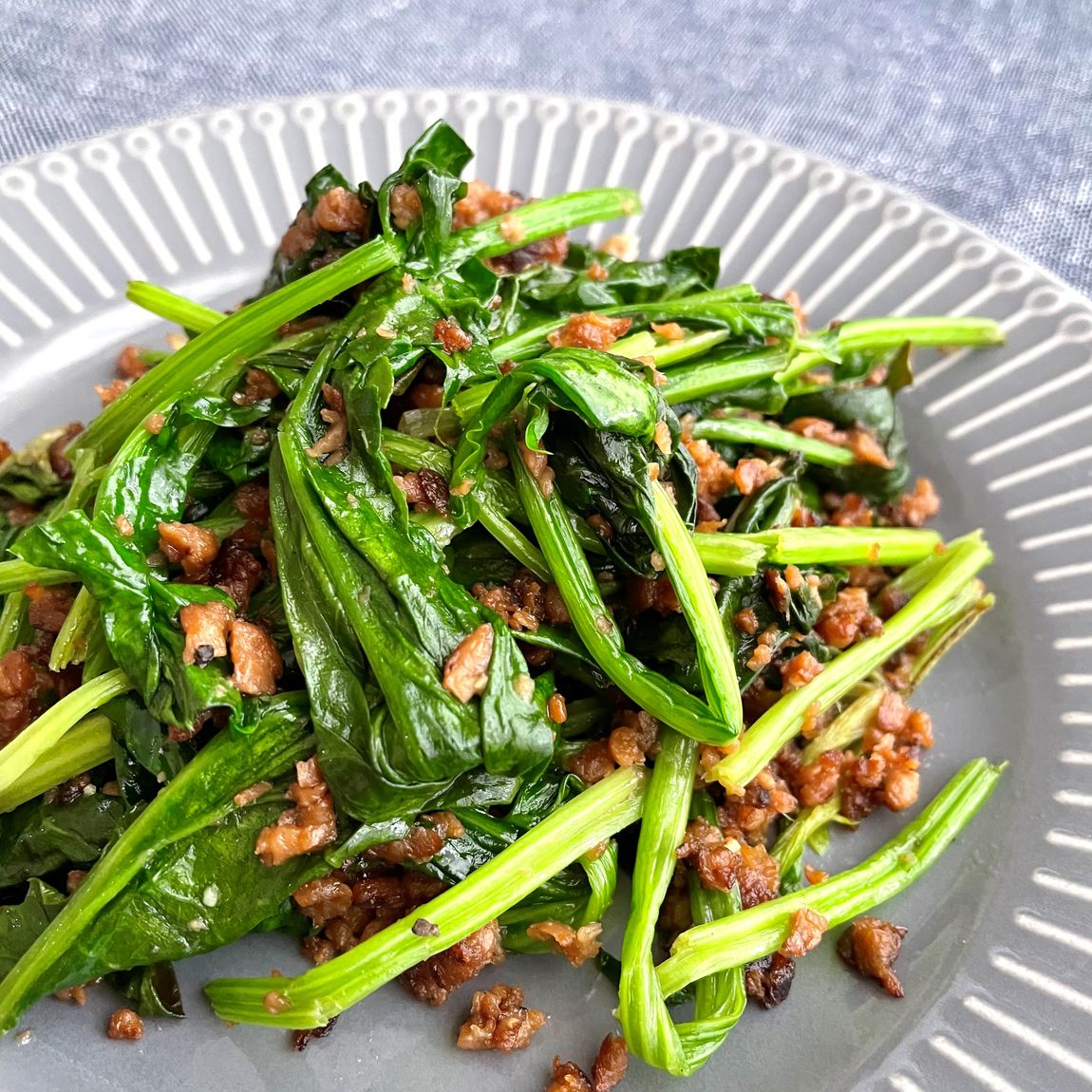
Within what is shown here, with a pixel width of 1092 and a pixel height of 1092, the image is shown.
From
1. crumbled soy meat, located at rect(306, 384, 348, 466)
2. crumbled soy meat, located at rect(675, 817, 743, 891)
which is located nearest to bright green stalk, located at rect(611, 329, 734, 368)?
crumbled soy meat, located at rect(306, 384, 348, 466)

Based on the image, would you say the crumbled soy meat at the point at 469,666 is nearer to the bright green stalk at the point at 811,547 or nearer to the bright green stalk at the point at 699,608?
the bright green stalk at the point at 699,608

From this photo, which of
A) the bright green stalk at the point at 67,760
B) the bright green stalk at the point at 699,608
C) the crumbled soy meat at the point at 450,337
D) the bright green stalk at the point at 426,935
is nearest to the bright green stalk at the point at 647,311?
the crumbled soy meat at the point at 450,337

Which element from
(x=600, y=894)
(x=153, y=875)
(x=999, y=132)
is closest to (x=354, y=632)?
(x=153, y=875)

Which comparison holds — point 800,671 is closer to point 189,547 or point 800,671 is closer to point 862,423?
point 862,423

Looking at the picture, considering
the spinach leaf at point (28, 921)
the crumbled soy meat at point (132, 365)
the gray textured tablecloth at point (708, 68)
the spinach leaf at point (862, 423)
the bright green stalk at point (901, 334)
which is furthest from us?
the gray textured tablecloth at point (708, 68)

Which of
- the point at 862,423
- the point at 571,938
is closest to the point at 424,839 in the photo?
the point at 571,938

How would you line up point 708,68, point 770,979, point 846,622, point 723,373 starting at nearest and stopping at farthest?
point 770,979 → point 846,622 → point 723,373 → point 708,68
